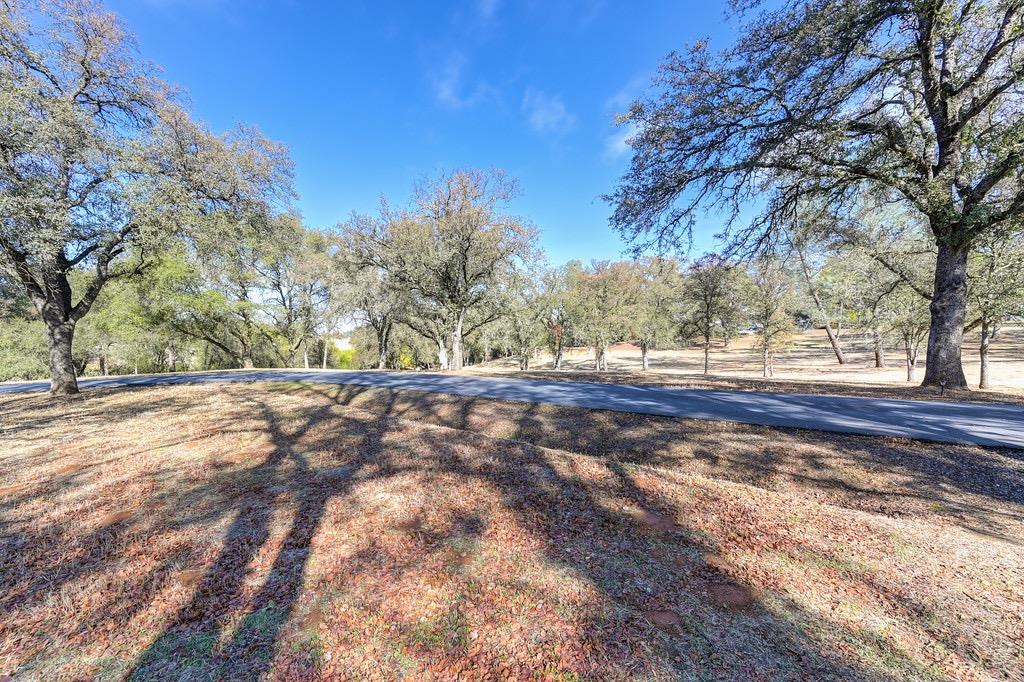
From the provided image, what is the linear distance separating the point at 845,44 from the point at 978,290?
10.1 metres

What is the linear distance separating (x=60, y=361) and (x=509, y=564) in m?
14.8

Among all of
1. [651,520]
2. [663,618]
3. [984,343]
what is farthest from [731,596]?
[984,343]

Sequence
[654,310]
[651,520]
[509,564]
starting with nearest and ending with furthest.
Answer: [509,564], [651,520], [654,310]

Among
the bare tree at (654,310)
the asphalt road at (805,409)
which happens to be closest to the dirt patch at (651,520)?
the asphalt road at (805,409)

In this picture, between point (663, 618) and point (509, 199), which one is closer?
point (663, 618)

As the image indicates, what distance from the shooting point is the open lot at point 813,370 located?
34.6 feet

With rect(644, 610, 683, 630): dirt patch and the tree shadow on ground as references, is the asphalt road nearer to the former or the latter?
the tree shadow on ground

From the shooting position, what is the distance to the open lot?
34.6 ft

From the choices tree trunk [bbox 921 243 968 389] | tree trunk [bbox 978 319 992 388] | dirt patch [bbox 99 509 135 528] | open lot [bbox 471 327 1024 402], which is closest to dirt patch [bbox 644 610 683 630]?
dirt patch [bbox 99 509 135 528]

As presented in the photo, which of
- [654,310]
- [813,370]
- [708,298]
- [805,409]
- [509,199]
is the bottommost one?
[813,370]

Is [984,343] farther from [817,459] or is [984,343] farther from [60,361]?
[60,361]

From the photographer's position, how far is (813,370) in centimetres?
2553

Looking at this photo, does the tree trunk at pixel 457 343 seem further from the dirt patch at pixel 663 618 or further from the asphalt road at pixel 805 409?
the dirt patch at pixel 663 618

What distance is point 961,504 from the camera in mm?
3551
